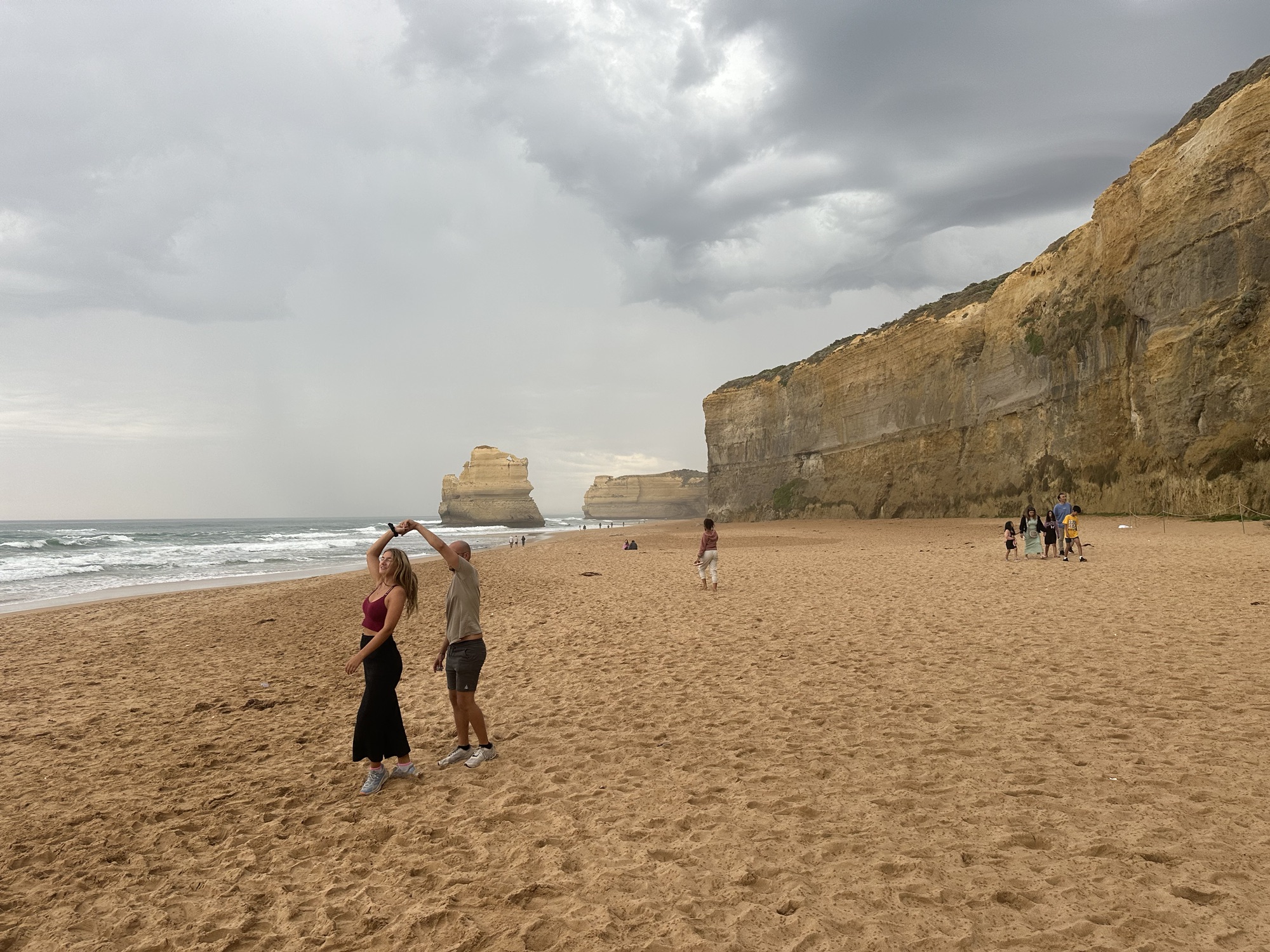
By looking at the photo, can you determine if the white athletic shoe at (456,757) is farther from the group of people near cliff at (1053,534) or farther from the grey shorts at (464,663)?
the group of people near cliff at (1053,534)

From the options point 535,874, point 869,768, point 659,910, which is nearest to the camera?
point 659,910

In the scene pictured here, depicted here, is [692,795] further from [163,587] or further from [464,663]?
[163,587]

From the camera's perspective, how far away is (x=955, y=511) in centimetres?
3488

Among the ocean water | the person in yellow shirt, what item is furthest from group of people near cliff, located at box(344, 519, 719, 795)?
the ocean water

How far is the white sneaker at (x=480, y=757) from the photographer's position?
201 inches

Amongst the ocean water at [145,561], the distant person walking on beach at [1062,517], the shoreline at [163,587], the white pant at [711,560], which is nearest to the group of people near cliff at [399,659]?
the white pant at [711,560]

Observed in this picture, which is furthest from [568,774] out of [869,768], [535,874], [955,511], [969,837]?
[955,511]

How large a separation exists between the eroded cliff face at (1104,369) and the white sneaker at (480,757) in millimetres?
24512

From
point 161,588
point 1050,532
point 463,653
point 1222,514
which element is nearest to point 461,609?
point 463,653

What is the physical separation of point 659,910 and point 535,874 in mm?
758

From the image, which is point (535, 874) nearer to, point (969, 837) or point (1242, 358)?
point (969, 837)

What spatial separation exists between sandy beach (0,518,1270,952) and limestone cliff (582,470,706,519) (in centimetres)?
12598

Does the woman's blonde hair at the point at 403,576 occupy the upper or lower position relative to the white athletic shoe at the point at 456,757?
upper

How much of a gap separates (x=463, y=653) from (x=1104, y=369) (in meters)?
29.9
